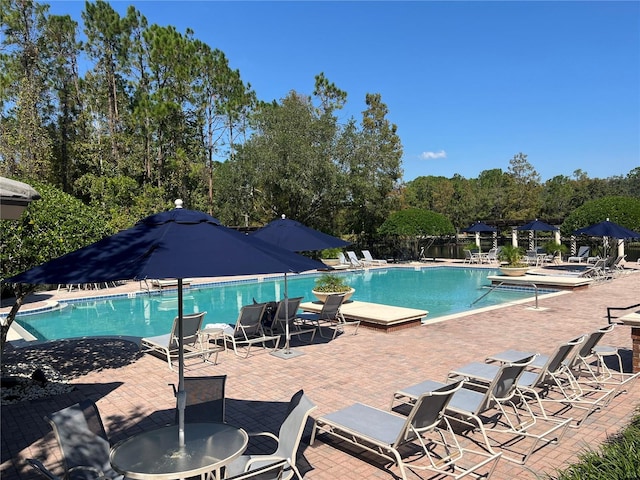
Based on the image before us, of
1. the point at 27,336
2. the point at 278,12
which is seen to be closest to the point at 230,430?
the point at 27,336

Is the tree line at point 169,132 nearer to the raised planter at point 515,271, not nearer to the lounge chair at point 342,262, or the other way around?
the lounge chair at point 342,262

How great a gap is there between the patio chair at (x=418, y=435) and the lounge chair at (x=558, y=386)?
4.00 feet

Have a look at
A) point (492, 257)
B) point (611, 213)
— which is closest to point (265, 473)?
point (611, 213)

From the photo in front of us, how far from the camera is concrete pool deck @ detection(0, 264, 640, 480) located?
4.21 meters

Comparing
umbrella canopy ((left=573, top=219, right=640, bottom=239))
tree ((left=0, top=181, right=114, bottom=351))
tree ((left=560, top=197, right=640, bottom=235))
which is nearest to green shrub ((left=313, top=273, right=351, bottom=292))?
tree ((left=0, top=181, right=114, bottom=351))

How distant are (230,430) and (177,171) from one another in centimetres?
2604

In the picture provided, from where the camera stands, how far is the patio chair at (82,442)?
325cm

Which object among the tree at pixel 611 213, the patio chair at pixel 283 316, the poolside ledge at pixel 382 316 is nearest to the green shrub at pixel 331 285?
the poolside ledge at pixel 382 316

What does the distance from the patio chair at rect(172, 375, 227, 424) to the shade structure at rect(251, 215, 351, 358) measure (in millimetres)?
3678

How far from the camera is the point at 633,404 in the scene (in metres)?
5.35

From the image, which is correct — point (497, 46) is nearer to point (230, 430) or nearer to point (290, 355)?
point (290, 355)

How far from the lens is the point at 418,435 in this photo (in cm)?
374

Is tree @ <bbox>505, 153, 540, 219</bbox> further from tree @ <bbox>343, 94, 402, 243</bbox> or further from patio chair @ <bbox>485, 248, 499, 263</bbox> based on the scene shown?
patio chair @ <bbox>485, 248, 499, 263</bbox>

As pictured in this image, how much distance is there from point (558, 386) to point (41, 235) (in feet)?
21.5
